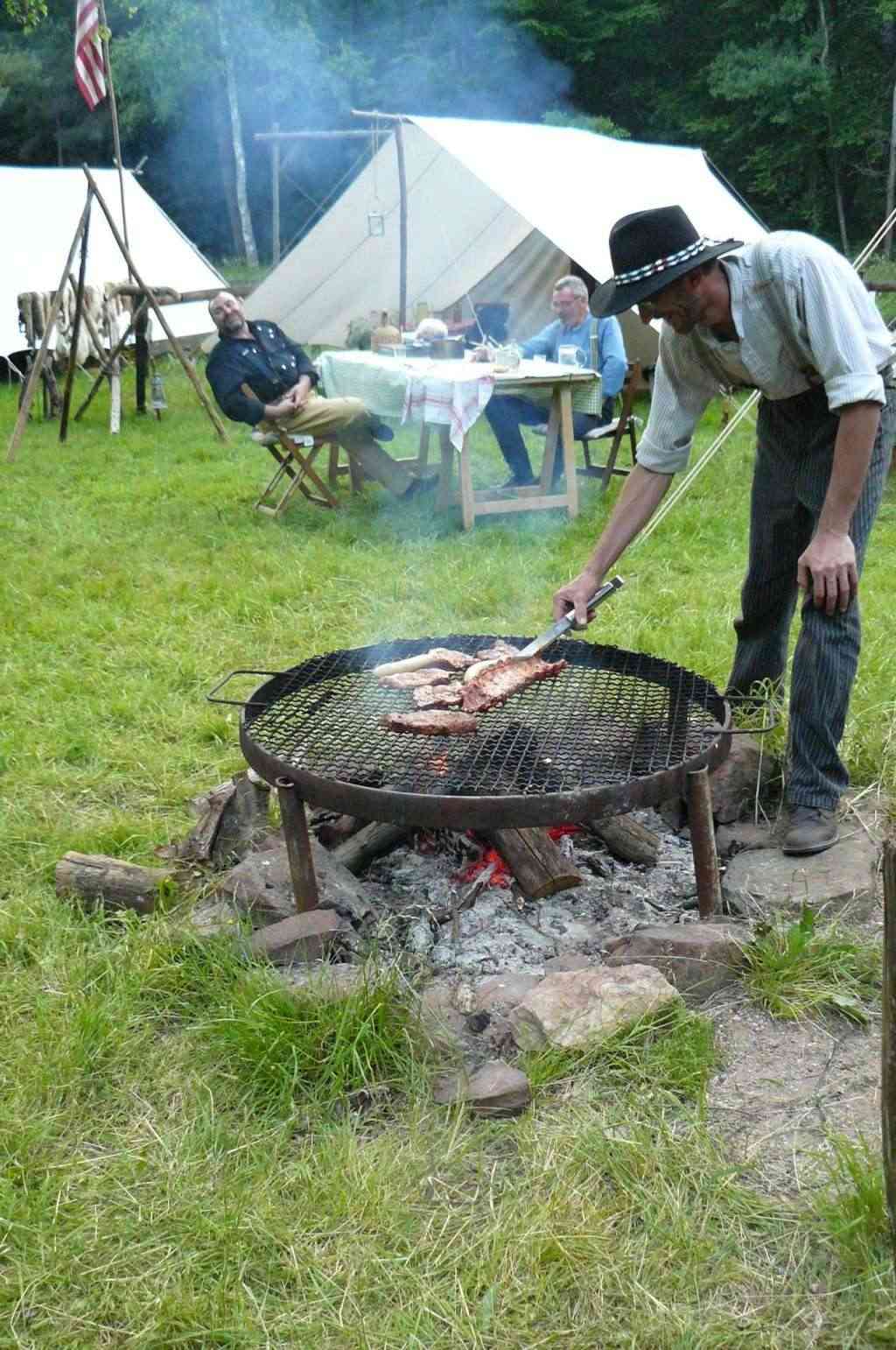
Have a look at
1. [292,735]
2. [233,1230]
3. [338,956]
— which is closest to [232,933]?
[338,956]

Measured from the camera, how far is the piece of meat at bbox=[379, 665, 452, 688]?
138 inches

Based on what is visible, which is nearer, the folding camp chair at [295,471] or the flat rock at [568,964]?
the flat rock at [568,964]

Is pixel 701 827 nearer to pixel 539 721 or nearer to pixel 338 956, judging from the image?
pixel 539 721

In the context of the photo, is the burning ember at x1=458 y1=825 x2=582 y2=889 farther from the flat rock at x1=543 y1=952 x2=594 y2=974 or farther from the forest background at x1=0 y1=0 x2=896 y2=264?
the forest background at x1=0 y1=0 x2=896 y2=264

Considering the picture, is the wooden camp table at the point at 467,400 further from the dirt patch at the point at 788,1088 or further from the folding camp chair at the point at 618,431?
the dirt patch at the point at 788,1088

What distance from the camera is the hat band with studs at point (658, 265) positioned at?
283 centimetres

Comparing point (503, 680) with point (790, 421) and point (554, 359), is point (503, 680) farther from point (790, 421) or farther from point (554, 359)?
point (554, 359)

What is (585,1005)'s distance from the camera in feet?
8.76

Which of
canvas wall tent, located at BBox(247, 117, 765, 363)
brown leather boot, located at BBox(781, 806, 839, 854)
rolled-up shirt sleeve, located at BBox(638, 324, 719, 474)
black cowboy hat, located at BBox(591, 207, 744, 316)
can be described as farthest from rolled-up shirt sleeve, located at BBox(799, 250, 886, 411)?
canvas wall tent, located at BBox(247, 117, 765, 363)

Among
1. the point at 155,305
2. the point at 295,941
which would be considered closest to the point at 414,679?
the point at 295,941

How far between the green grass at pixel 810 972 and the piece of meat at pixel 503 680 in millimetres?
918

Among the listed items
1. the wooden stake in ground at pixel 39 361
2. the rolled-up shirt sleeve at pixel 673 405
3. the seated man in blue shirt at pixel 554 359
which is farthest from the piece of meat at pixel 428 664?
the wooden stake in ground at pixel 39 361

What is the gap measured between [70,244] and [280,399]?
8.03 meters

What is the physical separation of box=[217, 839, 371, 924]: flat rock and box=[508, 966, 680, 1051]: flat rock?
68cm
